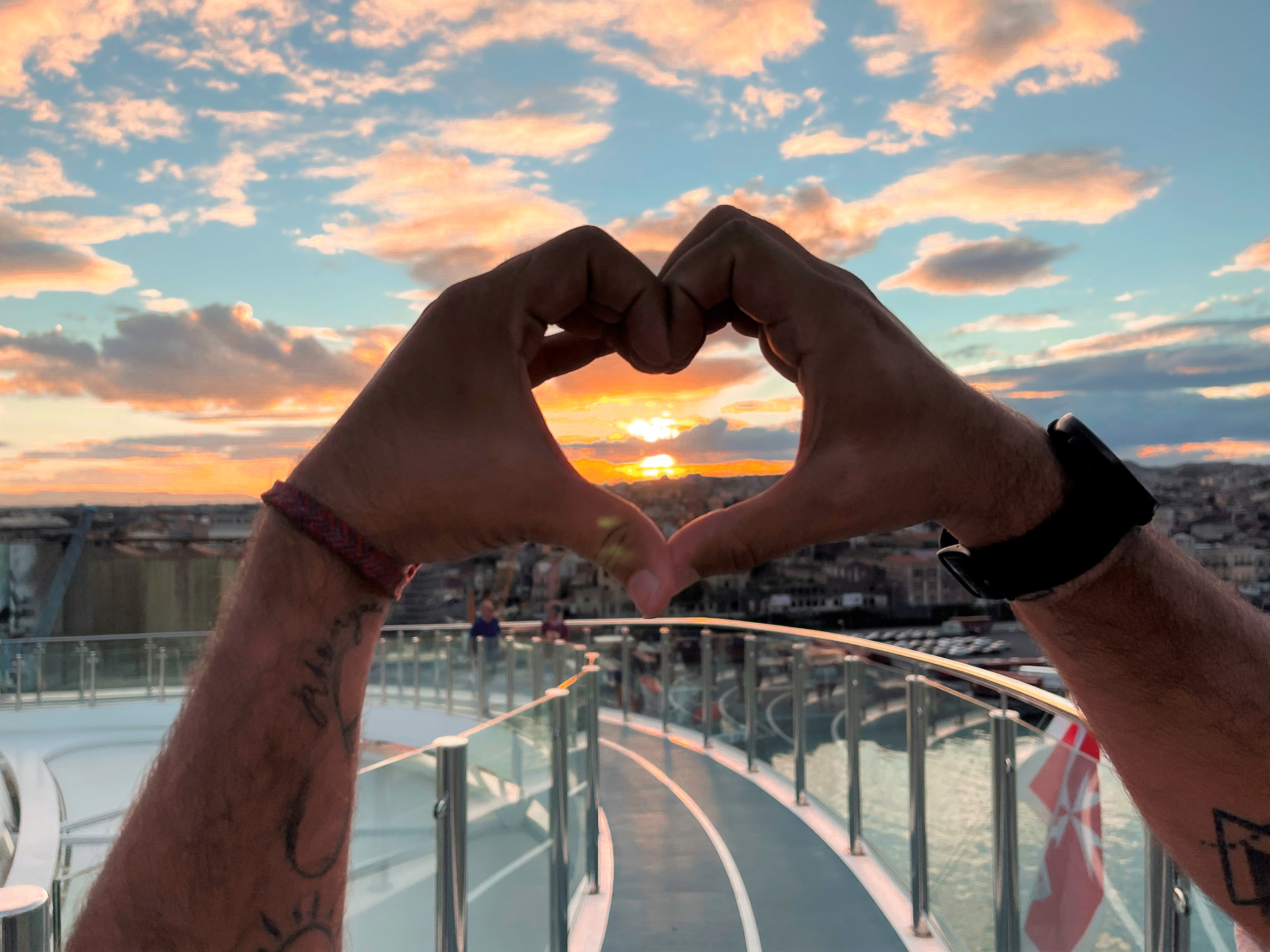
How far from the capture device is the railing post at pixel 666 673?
8.59 m

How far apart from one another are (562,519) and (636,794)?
18.9 ft

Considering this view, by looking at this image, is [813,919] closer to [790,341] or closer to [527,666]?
[790,341]

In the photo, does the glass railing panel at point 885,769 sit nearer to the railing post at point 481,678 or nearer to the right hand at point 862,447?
the right hand at point 862,447

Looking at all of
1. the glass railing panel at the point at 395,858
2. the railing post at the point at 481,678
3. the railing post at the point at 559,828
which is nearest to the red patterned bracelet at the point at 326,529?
the glass railing panel at the point at 395,858

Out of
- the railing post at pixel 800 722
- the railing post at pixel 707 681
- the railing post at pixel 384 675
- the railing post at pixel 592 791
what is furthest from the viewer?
the railing post at pixel 384 675

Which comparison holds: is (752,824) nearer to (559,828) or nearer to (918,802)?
(918,802)

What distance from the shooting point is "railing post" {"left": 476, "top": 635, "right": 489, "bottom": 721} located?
10805 mm

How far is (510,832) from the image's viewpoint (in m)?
2.95

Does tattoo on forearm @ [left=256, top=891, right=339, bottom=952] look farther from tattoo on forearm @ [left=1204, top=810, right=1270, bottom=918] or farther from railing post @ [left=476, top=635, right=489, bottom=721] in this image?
railing post @ [left=476, top=635, right=489, bottom=721]

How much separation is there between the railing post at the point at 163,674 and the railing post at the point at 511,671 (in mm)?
8212

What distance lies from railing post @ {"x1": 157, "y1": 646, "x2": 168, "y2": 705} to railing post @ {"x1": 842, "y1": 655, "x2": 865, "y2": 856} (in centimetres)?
1377

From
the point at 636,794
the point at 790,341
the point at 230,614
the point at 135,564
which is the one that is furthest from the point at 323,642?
the point at 135,564

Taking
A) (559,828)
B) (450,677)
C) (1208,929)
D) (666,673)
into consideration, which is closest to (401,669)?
(450,677)

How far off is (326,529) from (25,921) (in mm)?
790
